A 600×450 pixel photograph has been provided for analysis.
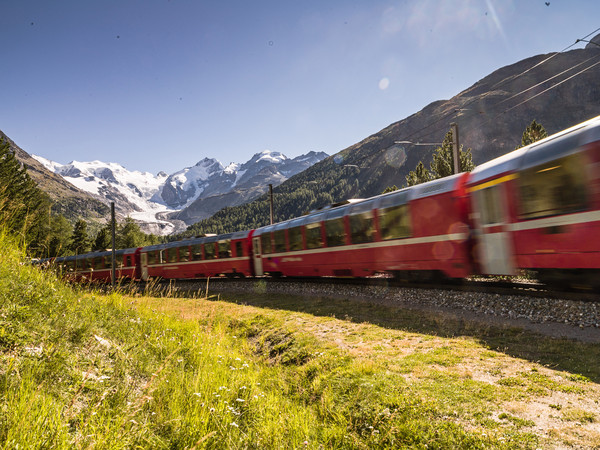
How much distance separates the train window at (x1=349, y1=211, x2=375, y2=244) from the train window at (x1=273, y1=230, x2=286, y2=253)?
543cm

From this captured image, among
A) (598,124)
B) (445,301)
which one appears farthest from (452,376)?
(598,124)

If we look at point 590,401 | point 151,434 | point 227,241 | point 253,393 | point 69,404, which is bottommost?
point 590,401

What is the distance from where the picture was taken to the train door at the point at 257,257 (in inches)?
835

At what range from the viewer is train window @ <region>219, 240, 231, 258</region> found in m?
23.2

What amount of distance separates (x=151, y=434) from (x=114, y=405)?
0.65 meters

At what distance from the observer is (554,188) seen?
8.23 metres

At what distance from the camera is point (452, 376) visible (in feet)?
→ 16.2

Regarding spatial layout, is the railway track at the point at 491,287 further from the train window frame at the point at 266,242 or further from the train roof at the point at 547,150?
the train window frame at the point at 266,242

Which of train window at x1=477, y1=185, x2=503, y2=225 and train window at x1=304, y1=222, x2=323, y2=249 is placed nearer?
train window at x1=477, y1=185, x2=503, y2=225

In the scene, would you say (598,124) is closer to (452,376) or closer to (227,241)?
(452,376)

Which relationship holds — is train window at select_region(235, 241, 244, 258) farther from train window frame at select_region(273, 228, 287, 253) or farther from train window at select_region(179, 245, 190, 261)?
train window at select_region(179, 245, 190, 261)

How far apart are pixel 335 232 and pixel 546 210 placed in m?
8.38

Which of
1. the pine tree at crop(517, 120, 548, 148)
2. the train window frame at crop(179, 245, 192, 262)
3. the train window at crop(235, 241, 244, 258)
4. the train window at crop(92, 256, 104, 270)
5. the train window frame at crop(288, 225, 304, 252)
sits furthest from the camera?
the pine tree at crop(517, 120, 548, 148)

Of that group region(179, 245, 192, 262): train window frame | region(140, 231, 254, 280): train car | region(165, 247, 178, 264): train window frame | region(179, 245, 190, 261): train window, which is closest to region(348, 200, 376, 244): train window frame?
region(140, 231, 254, 280): train car
